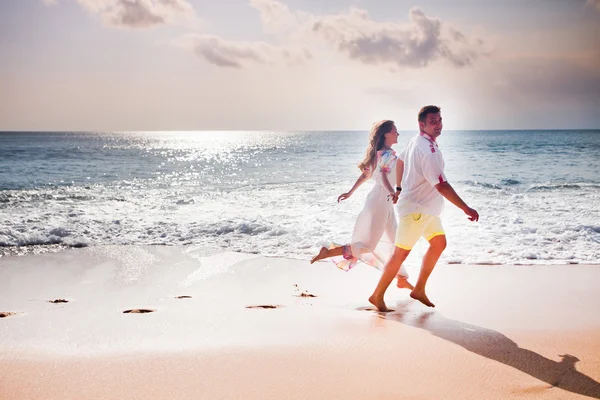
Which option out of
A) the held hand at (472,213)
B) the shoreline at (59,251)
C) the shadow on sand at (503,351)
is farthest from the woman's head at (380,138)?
the shoreline at (59,251)

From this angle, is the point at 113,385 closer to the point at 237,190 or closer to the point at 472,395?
the point at 472,395

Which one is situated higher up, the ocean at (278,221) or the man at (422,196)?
the man at (422,196)

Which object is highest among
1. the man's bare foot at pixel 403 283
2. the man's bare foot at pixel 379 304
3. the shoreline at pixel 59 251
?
the man's bare foot at pixel 403 283

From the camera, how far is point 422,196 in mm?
4738

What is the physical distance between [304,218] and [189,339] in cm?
757

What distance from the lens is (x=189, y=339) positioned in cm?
401

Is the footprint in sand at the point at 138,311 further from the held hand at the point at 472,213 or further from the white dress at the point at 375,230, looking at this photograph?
the held hand at the point at 472,213

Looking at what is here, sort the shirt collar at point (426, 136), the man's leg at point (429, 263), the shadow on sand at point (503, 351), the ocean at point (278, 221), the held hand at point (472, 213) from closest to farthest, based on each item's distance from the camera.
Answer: the shadow on sand at point (503, 351), the held hand at point (472, 213), the shirt collar at point (426, 136), the man's leg at point (429, 263), the ocean at point (278, 221)

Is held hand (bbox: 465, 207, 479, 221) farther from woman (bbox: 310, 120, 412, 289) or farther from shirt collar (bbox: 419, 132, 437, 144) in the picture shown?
woman (bbox: 310, 120, 412, 289)

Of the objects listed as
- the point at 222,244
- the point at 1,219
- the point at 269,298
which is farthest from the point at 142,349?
the point at 1,219

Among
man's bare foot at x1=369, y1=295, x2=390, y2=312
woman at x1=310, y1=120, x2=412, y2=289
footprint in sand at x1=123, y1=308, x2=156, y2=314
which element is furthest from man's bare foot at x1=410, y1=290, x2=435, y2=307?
footprint in sand at x1=123, y1=308, x2=156, y2=314

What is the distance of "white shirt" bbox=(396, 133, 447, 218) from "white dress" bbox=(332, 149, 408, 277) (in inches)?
29.1

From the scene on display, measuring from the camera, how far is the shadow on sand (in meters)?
3.13

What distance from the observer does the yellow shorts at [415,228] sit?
4.75 metres
